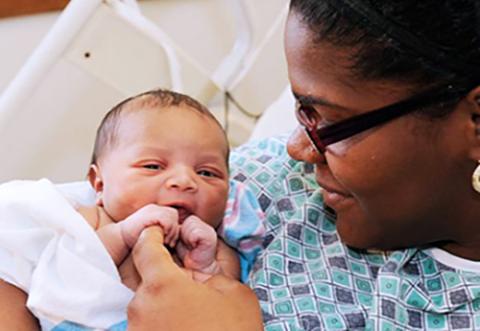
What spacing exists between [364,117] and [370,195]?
0.14m

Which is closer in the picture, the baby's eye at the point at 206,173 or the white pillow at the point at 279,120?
the baby's eye at the point at 206,173

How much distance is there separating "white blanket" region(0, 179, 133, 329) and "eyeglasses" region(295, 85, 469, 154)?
0.42 meters

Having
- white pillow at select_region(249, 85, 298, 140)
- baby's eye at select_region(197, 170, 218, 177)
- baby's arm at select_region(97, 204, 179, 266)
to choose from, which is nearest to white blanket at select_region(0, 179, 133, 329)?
baby's arm at select_region(97, 204, 179, 266)

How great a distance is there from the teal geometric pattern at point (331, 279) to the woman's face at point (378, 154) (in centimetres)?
9

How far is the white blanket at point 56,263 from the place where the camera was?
1262mm

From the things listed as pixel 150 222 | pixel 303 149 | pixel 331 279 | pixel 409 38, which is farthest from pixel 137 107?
pixel 409 38

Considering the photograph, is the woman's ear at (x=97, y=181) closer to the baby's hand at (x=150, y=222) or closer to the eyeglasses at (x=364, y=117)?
the baby's hand at (x=150, y=222)

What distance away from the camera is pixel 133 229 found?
1.33 meters

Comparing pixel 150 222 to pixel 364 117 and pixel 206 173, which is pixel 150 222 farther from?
pixel 364 117

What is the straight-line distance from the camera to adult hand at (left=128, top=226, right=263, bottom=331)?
1215mm

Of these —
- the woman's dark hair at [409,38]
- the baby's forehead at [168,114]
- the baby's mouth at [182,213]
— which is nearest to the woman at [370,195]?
the woman's dark hair at [409,38]

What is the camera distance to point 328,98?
1.17m

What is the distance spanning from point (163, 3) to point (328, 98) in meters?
1.71

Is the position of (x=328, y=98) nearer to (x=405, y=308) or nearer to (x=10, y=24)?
(x=405, y=308)
